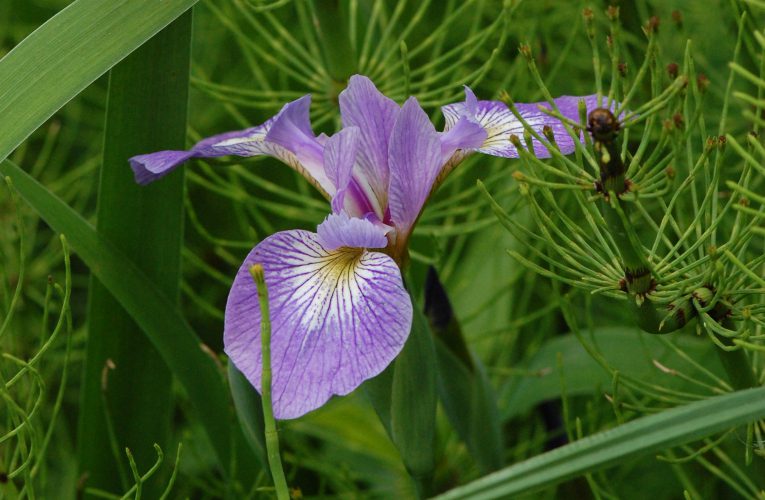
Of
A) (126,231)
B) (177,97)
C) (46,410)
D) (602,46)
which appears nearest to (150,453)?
(126,231)

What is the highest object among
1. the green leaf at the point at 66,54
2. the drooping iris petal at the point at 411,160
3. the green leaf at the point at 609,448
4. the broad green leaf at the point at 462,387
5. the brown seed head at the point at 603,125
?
the green leaf at the point at 66,54

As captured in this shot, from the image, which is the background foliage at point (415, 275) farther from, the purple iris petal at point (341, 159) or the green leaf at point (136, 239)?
the purple iris petal at point (341, 159)

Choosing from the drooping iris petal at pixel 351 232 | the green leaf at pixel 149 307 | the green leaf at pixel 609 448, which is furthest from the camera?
the green leaf at pixel 149 307

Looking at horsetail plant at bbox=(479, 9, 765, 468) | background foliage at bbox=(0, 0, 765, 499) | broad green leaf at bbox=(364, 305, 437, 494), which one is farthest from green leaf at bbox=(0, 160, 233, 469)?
horsetail plant at bbox=(479, 9, 765, 468)

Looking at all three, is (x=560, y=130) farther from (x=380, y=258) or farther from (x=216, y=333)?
(x=216, y=333)

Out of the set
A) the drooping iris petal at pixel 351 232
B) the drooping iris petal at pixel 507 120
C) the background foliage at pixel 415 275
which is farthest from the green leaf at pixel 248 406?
the drooping iris petal at pixel 507 120

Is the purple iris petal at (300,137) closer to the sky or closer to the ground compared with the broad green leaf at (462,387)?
closer to the sky

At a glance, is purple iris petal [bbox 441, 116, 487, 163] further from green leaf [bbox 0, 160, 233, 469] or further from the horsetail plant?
green leaf [bbox 0, 160, 233, 469]

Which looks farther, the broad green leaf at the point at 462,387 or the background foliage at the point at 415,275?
the broad green leaf at the point at 462,387
